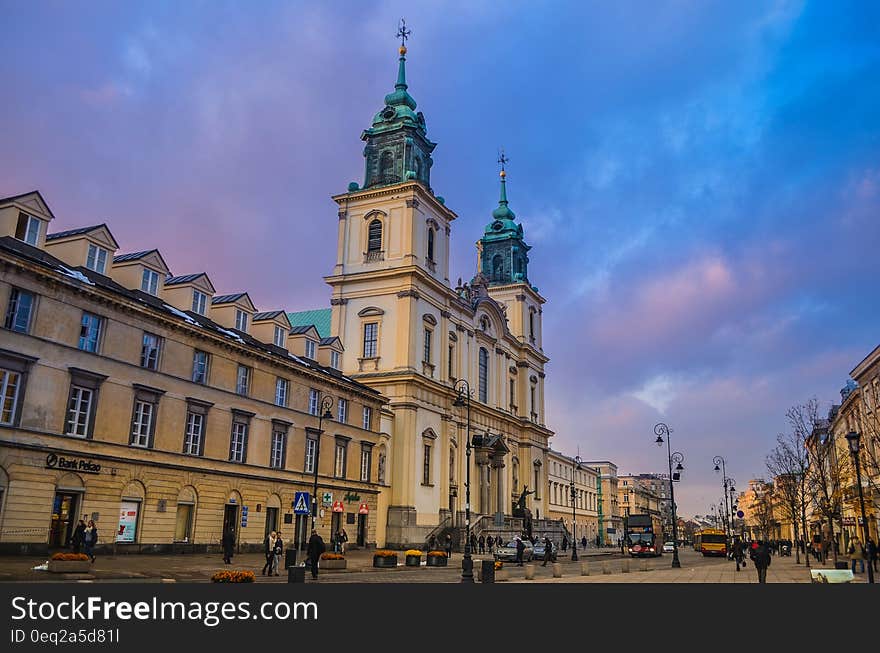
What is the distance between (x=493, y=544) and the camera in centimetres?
6222

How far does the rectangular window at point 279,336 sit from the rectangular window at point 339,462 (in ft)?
25.2

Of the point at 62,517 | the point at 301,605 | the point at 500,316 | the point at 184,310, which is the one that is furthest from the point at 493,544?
the point at 301,605

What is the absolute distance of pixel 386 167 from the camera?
2712 inches

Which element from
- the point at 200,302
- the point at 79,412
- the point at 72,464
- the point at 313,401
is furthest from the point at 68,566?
the point at 313,401

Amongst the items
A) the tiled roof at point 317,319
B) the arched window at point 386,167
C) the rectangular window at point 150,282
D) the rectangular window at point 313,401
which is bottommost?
the rectangular window at point 313,401

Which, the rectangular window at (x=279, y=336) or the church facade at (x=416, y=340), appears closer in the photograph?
the rectangular window at (x=279, y=336)

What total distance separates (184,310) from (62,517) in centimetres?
1365

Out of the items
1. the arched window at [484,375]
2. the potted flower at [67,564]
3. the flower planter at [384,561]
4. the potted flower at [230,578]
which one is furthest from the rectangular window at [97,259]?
the arched window at [484,375]

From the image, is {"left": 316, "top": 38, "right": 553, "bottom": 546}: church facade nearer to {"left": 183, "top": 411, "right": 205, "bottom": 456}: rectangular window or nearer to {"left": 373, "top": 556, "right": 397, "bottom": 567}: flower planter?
{"left": 373, "top": 556, "right": 397, "bottom": 567}: flower planter

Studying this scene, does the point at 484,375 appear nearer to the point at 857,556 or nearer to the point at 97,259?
the point at 857,556

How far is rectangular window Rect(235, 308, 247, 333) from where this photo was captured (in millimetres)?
45281

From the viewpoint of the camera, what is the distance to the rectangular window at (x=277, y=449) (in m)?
42.7

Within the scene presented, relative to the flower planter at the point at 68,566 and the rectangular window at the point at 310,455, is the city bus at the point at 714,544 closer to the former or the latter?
the rectangular window at the point at 310,455

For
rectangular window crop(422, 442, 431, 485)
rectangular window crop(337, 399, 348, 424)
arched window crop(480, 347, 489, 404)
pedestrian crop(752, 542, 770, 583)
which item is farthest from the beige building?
arched window crop(480, 347, 489, 404)
